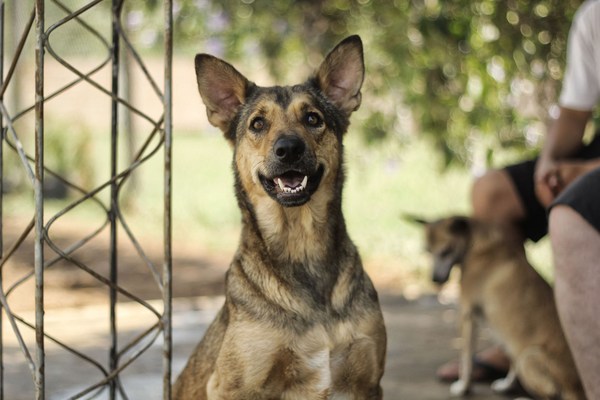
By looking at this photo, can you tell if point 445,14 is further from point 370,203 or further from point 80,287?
point 370,203

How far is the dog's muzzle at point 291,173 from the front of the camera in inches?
113

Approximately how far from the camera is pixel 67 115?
12.8 metres

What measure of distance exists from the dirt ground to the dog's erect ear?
1683 mm

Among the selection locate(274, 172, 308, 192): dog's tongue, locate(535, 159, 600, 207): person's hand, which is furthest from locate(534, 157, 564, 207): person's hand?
locate(274, 172, 308, 192): dog's tongue

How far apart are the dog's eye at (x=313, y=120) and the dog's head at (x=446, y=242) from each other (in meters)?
1.94

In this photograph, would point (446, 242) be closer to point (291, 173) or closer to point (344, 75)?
point (344, 75)

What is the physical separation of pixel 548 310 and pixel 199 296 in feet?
12.1

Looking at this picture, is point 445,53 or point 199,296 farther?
point 199,296

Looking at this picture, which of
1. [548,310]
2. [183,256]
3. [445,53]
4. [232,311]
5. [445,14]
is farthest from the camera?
[183,256]

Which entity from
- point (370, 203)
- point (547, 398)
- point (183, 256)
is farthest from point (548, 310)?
point (370, 203)

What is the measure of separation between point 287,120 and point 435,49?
3.12 metres

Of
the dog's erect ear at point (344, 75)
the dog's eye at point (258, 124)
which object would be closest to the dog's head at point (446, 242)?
the dog's erect ear at point (344, 75)

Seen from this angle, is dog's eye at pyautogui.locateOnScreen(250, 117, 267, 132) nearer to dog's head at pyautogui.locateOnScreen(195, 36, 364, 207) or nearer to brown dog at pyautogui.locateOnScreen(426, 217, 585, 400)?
dog's head at pyautogui.locateOnScreen(195, 36, 364, 207)

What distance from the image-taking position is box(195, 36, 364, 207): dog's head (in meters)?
2.91
